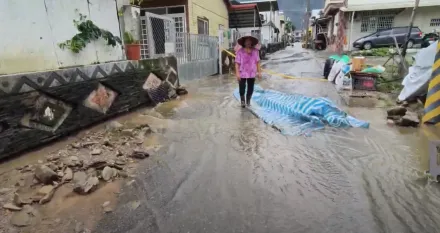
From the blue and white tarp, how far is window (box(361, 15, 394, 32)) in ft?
66.6

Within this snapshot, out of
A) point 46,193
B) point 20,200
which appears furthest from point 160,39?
point 20,200

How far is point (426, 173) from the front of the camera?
Result: 9.80ft

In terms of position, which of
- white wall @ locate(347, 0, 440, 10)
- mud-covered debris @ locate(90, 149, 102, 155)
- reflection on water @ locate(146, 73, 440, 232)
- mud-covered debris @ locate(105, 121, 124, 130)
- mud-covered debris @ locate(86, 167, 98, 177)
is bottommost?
reflection on water @ locate(146, 73, 440, 232)

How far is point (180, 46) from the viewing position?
9906mm

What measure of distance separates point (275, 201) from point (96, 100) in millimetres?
3673

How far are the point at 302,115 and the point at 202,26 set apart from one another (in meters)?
11.1

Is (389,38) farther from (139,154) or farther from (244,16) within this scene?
(139,154)

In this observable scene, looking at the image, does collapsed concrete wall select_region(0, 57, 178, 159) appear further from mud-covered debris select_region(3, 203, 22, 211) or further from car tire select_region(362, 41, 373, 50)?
car tire select_region(362, 41, 373, 50)

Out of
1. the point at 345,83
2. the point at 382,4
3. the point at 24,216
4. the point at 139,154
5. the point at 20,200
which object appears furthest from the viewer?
the point at 382,4

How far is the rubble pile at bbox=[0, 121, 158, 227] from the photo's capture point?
256 centimetres

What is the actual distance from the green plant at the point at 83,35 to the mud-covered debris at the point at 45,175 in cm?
260

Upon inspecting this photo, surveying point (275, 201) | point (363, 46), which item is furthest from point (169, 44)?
point (363, 46)

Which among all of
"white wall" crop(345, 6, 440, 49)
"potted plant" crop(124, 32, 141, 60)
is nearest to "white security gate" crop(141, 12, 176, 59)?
"potted plant" crop(124, 32, 141, 60)

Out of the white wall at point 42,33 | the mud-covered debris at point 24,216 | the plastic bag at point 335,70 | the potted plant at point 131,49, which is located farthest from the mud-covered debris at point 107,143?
the plastic bag at point 335,70
